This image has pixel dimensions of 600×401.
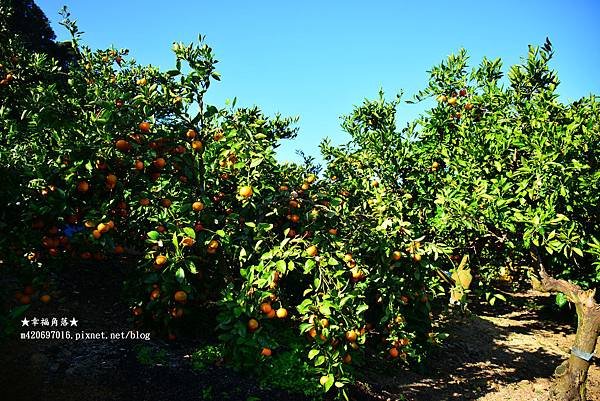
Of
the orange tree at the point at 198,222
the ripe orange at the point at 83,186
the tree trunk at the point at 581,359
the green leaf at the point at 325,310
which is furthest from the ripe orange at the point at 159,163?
the tree trunk at the point at 581,359

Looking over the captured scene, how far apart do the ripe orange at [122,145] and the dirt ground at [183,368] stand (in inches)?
58.8

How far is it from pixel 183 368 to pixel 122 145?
2.46 metres

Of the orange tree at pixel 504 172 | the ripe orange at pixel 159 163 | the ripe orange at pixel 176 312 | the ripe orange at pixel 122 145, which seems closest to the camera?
the ripe orange at pixel 122 145

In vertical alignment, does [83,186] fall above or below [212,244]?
above

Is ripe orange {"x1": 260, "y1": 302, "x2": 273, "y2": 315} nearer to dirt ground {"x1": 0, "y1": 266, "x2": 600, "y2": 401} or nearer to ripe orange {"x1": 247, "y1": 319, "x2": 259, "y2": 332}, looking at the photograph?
ripe orange {"x1": 247, "y1": 319, "x2": 259, "y2": 332}

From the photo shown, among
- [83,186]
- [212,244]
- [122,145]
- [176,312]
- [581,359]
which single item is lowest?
[581,359]

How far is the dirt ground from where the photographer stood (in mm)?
3799

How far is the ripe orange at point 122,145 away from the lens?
3.68 meters

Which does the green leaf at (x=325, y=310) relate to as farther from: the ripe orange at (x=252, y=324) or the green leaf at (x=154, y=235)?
the green leaf at (x=154, y=235)

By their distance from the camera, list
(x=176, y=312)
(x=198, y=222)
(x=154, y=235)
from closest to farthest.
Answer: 1. (x=154, y=235)
2. (x=198, y=222)
3. (x=176, y=312)

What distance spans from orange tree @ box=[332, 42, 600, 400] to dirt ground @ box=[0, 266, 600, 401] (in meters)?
1.42

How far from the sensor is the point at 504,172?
6.04 m

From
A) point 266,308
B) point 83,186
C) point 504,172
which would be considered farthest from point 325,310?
point 504,172

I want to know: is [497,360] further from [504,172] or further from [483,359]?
[504,172]
